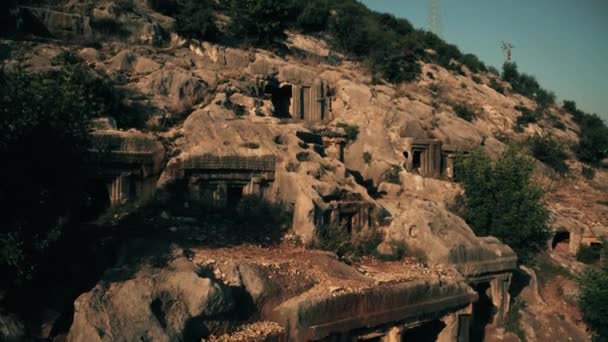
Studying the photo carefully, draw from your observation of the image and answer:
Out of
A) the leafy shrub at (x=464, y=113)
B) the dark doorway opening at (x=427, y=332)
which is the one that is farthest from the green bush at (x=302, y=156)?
the leafy shrub at (x=464, y=113)

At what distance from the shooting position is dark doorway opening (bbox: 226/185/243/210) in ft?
57.7

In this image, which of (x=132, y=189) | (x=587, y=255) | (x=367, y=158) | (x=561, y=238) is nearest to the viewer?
(x=132, y=189)

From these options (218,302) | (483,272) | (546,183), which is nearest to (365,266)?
(483,272)

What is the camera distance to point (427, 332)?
15.0m

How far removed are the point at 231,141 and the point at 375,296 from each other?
8.40 metres

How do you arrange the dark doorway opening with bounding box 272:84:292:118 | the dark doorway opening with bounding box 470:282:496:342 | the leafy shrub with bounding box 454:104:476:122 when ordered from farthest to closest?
the leafy shrub with bounding box 454:104:476:122
the dark doorway opening with bounding box 272:84:292:118
the dark doorway opening with bounding box 470:282:496:342

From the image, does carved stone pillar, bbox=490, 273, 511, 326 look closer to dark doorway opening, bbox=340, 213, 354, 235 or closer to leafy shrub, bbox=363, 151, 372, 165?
dark doorway opening, bbox=340, 213, 354, 235

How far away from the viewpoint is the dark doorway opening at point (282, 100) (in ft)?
98.7

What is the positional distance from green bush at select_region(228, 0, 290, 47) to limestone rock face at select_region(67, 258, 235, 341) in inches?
931

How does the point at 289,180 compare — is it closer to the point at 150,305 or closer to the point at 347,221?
the point at 347,221

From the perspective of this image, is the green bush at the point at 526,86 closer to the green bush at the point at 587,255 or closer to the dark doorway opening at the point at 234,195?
the green bush at the point at 587,255

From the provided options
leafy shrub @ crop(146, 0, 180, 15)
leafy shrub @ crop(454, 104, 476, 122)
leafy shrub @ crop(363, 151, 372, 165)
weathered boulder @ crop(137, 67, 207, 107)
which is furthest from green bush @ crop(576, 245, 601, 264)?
leafy shrub @ crop(146, 0, 180, 15)

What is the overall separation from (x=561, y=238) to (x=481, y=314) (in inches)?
382

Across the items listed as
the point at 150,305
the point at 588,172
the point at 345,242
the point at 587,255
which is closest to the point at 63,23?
the point at 345,242
